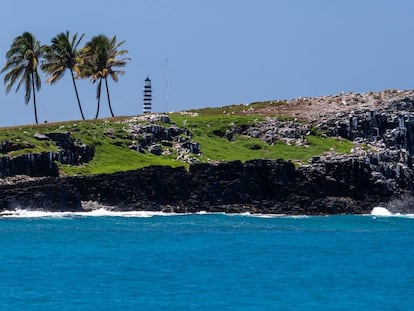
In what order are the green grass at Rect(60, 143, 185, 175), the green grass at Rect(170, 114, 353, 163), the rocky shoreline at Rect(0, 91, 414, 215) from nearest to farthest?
1. the rocky shoreline at Rect(0, 91, 414, 215)
2. the green grass at Rect(60, 143, 185, 175)
3. the green grass at Rect(170, 114, 353, 163)

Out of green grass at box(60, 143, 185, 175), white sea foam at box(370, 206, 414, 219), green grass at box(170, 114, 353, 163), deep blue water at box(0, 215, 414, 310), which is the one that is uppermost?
green grass at box(170, 114, 353, 163)

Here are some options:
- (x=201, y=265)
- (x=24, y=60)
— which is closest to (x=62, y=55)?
(x=24, y=60)

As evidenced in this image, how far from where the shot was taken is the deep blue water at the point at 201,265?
44.1 metres

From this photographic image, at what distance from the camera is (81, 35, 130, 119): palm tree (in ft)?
437

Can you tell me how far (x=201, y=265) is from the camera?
185ft

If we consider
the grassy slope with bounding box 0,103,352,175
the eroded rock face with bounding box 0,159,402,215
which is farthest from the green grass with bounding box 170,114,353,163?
the eroded rock face with bounding box 0,159,402,215

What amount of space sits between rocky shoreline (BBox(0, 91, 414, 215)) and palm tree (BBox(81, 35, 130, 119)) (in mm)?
29426

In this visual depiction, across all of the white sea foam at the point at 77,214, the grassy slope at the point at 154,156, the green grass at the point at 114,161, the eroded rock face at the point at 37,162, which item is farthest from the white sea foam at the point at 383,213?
the eroded rock face at the point at 37,162

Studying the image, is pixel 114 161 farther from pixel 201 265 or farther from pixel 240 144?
→ pixel 201 265

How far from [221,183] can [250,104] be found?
45.4 meters

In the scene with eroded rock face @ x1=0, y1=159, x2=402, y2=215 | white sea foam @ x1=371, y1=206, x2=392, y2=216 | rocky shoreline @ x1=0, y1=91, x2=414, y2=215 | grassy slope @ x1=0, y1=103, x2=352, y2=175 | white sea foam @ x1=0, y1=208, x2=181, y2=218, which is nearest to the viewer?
white sea foam @ x1=0, y1=208, x2=181, y2=218

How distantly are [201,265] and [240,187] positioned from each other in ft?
149

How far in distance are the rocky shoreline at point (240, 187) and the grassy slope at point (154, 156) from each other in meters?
2.81

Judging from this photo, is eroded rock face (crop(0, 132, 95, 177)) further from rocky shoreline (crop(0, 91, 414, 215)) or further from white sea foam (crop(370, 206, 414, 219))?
white sea foam (crop(370, 206, 414, 219))
